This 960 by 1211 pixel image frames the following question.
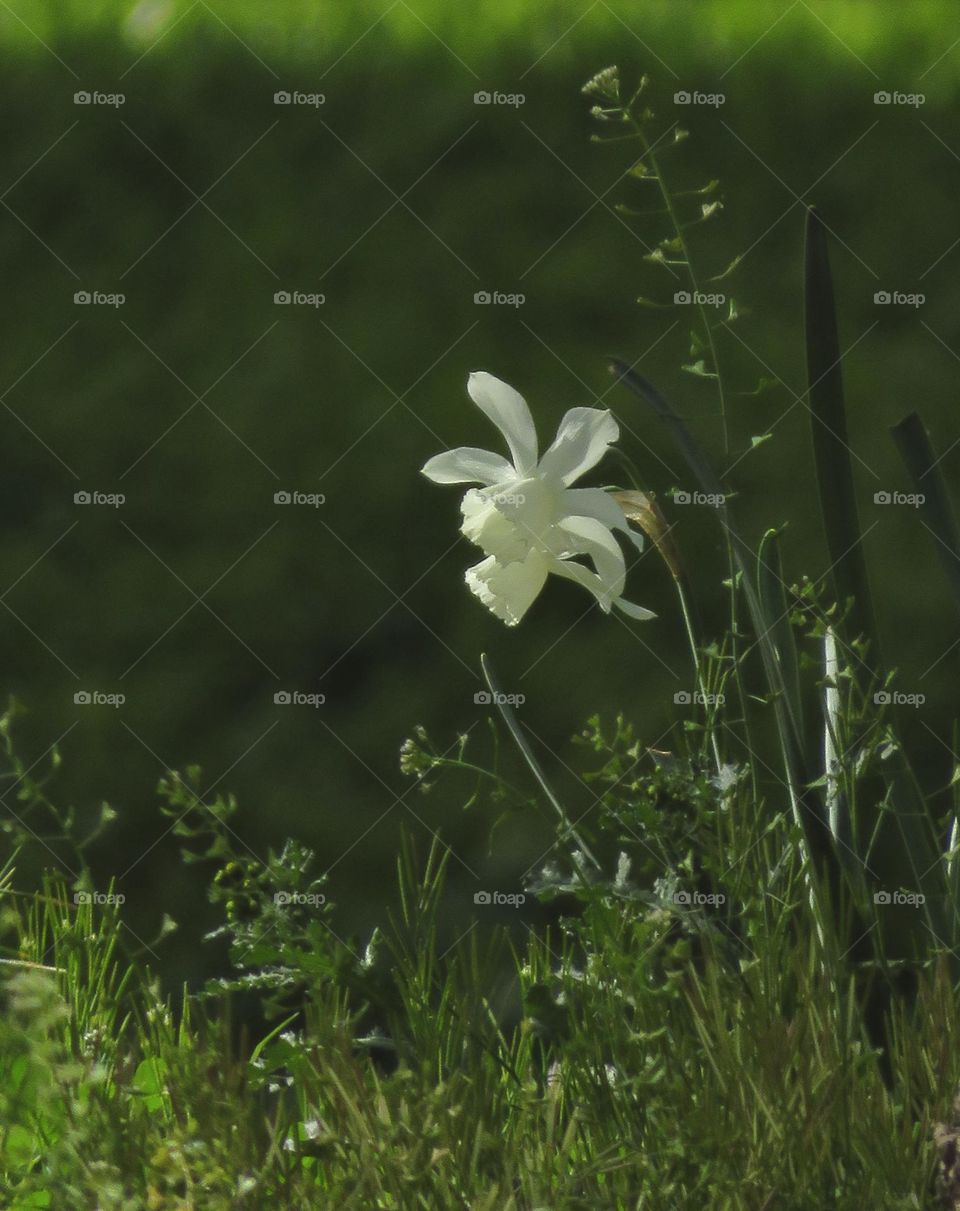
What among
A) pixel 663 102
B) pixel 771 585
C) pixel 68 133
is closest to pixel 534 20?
pixel 663 102

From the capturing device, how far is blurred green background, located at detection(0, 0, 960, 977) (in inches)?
106

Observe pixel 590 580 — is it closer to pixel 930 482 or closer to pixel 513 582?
pixel 513 582

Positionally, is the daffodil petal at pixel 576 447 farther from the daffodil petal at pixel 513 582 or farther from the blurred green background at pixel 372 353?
the blurred green background at pixel 372 353

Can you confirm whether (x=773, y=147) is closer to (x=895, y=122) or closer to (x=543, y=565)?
(x=895, y=122)

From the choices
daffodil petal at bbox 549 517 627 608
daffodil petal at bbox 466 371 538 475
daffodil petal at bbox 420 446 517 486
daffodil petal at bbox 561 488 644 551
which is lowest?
daffodil petal at bbox 549 517 627 608

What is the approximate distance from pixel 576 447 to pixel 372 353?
4.15 ft

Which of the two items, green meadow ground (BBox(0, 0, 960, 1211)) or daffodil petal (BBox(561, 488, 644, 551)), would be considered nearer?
daffodil petal (BBox(561, 488, 644, 551))

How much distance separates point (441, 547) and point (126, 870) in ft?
3.07

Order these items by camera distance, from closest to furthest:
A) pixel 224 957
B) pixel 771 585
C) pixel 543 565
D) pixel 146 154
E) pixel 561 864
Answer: pixel 543 565, pixel 771 585, pixel 561 864, pixel 224 957, pixel 146 154

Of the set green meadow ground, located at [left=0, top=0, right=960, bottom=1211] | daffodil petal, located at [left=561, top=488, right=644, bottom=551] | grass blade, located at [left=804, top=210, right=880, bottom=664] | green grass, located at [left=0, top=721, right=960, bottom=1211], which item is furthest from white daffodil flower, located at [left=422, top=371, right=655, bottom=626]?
green meadow ground, located at [left=0, top=0, right=960, bottom=1211]

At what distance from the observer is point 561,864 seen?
249 centimetres

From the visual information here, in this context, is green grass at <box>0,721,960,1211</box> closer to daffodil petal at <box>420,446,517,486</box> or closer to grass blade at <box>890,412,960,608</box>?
daffodil petal at <box>420,446,517,486</box>

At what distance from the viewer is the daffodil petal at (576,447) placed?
160 centimetres

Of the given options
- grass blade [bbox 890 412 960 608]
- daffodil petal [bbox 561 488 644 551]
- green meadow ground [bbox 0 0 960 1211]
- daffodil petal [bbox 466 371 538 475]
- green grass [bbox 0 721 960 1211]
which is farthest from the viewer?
green meadow ground [bbox 0 0 960 1211]
